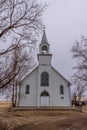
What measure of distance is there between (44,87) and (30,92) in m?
2.64

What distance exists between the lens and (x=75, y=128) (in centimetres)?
1075

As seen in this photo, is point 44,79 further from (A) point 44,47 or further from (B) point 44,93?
(A) point 44,47

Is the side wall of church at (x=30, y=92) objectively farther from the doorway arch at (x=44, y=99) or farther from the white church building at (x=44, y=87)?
the doorway arch at (x=44, y=99)

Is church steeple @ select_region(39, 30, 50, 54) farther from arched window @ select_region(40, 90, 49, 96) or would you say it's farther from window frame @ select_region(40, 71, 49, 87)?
arched window @ select_region(40, 90, 49, 96)

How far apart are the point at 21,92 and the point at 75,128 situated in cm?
2793

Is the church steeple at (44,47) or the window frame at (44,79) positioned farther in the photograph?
the church steeple at (44,47)

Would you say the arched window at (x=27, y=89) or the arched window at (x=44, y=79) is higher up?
the arched window at (x=44, y=79)

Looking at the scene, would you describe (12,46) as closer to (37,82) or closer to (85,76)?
(85,76)

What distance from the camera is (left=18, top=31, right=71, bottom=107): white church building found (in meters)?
37.6

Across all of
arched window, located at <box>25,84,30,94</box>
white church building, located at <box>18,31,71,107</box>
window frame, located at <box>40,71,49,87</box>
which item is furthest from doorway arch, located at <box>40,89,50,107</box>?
arched window, located at <box>25,84,30,94</box>

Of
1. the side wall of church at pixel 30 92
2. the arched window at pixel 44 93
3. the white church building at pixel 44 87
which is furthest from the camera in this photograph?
the arched window at pixel 44 93

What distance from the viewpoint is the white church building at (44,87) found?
1480 inches

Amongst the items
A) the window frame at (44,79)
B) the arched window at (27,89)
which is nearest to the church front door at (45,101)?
the window frame at (44,79)

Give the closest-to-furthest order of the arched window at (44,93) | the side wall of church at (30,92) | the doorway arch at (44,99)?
the doorway arch at (44,99) < the side wall of church at (30,92) < the arched window at (44,93)
